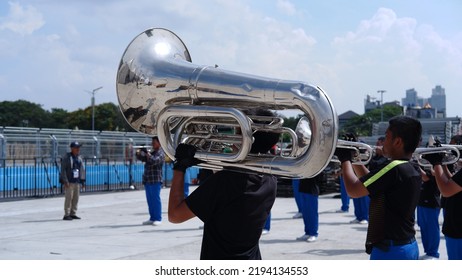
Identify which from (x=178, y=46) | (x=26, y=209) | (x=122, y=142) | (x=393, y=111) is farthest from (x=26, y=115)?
(x=178, y=46)

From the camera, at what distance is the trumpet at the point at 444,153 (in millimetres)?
4641

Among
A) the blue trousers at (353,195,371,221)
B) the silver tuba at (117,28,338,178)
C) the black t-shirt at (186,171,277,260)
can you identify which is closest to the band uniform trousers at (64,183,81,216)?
the blue trousers at (353,195,371,221)

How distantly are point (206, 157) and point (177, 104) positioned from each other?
419 millimetres

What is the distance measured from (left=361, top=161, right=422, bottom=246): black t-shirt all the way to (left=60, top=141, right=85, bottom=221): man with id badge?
938 cm

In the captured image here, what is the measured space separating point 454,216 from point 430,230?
3.17 meters

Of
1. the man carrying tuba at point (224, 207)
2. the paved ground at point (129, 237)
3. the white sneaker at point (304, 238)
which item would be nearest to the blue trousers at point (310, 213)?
the white sneaker at point (304, 238)

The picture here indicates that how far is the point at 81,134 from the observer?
24609mm

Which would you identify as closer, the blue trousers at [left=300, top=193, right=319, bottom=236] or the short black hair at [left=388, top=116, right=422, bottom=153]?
the short black hair at [left=388, top=116, right=422, bottom=153]

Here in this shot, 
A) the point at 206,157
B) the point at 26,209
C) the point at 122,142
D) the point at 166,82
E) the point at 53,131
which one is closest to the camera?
the point at 206,157

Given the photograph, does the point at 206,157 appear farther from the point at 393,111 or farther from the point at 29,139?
the point at 393,111

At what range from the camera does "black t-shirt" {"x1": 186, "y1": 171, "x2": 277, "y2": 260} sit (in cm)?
323

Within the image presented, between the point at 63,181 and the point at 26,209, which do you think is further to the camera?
the point at 26,209

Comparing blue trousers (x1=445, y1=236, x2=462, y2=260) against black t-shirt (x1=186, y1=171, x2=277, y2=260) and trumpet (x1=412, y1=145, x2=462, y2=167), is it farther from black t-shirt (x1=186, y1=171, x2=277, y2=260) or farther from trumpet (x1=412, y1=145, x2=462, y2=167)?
black t-shirt (x1=186, y1=171, x2=277, y2=260)

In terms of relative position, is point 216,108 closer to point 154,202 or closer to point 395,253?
point 395,253
